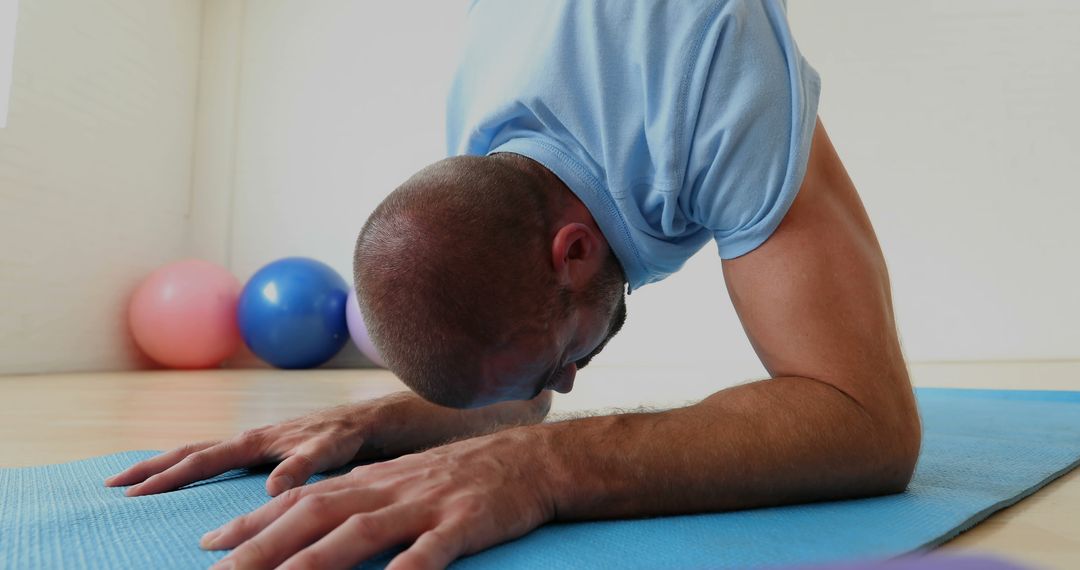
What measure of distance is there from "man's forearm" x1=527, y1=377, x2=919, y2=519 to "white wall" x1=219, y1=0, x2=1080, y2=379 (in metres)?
3.97

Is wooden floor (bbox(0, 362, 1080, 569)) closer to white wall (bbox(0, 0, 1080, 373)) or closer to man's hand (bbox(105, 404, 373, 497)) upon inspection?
man's hand (bbox(105, 404, 373, 497))

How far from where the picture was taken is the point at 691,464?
911mm

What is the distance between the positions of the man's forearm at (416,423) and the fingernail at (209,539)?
49cm

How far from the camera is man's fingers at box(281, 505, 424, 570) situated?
680mm

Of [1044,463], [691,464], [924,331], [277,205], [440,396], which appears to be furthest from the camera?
[277,205]

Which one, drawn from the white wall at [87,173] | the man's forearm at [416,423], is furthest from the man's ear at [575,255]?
the white wall at [87,173]

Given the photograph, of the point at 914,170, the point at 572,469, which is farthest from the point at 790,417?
the point at 914,170

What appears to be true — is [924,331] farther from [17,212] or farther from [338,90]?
[17,212]

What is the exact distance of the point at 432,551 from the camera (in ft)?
2.33

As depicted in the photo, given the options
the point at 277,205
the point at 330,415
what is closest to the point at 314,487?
the point at 330,415

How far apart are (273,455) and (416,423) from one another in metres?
0.23

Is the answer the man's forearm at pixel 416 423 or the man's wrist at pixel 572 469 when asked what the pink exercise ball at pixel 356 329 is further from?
the man's wrist at pixel 572 469

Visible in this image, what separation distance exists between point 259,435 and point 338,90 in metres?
4.54

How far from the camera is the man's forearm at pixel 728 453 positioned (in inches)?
35.3
